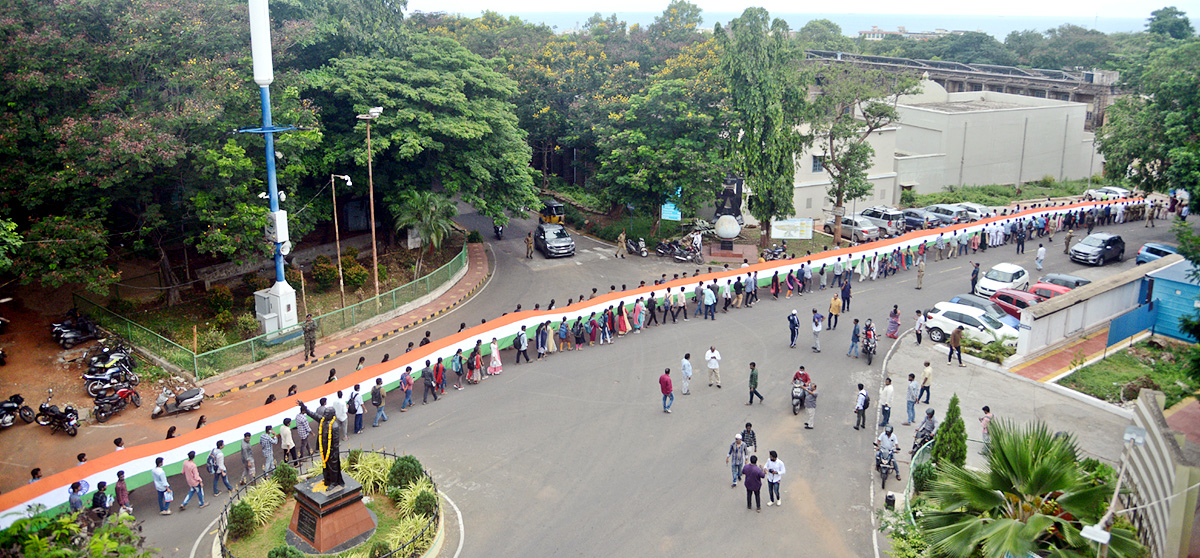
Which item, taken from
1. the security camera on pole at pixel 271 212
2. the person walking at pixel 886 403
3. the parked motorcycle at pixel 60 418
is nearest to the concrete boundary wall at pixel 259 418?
the parked motorcycle at pixel 60 418

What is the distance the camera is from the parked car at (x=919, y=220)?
39.1m

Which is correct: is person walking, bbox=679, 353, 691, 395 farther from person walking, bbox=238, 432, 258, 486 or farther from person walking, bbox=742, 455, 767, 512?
person walking, bbox=238, 432, 258, 486

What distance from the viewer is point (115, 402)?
64.6 ft

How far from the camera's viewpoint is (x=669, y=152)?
114ft

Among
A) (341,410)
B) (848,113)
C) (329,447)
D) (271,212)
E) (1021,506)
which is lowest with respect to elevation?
(341,410)

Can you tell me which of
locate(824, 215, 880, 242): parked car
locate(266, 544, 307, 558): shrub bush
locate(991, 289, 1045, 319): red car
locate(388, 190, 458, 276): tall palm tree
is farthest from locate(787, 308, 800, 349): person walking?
locate(266, 544, 307, 558): shrub bush

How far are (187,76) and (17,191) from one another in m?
5.37

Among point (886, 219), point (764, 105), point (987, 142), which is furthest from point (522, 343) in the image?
point (987, 142)

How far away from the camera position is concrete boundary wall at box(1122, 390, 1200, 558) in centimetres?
1012

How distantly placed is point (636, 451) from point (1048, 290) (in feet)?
54.1

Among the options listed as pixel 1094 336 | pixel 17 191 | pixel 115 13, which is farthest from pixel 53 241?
pixel 1094 336

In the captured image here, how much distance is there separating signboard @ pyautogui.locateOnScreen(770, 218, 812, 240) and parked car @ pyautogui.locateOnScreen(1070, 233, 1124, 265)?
10.3m

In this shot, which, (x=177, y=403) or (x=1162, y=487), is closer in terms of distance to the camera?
(x=1162, y=487)

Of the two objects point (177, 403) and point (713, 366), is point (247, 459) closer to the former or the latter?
point (177, 403)
